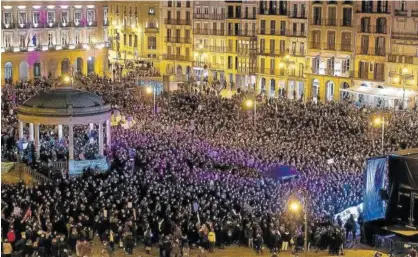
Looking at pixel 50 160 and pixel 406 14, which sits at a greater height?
pixel 406 14

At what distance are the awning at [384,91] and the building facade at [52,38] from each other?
27083 millimetres

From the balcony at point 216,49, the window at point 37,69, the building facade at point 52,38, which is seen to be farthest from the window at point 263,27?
the window at point 37,69

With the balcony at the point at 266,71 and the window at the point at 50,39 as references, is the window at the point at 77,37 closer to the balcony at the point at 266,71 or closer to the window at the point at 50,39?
the window at the point at 50,39

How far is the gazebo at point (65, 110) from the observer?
35750 millimetres

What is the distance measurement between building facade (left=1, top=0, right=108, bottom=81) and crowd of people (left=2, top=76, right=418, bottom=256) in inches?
1165

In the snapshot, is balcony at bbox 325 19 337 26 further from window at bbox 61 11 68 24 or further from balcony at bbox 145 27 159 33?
window at bbox 61 11 68 24

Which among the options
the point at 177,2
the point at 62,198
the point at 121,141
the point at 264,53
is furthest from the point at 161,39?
the point at 62,198

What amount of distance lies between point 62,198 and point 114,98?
29.5m

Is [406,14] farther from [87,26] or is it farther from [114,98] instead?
[87,26]

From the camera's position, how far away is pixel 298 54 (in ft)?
237

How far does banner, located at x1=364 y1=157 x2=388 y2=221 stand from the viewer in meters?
27.9

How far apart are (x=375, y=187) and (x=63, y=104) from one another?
14.8m

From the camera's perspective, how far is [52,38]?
259ft

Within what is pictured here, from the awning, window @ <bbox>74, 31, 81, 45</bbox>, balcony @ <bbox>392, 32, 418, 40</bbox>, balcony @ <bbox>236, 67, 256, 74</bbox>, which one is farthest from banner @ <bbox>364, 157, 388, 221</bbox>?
window @ <bbox>74, 31, 81, 45</bbox>
